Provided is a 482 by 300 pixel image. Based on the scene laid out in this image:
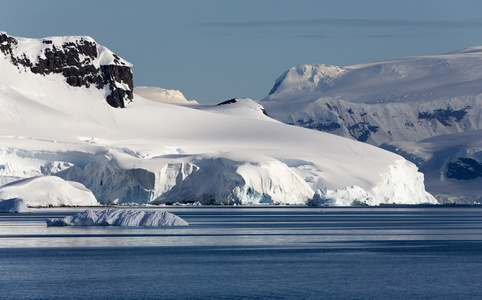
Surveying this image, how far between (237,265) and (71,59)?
11772cm

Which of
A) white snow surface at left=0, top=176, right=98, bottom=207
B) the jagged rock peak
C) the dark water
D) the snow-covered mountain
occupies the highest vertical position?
the jagged rock peak

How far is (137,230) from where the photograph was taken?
170 feet

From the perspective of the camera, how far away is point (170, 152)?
423 feet

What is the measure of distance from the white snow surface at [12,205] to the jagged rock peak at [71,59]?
64809 millimetres

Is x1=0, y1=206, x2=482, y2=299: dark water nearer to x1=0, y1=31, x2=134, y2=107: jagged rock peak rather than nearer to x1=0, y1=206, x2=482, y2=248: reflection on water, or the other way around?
x1=0, y1=206, x2=482, y2=248: reflection on water

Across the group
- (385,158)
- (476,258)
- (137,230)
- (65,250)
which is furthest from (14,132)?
(476,258)

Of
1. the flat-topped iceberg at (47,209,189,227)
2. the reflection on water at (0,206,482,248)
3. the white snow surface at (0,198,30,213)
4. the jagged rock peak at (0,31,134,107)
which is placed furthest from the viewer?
the jagged rock peak at (0,31,134,107)

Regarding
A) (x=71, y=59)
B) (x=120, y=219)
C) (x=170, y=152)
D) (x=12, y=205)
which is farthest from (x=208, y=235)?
(x=71, y=59)

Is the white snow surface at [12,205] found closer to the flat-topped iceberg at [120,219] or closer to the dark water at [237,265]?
the flat-topped iceberg at [120,219]

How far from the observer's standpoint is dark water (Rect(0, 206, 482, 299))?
2533 cm

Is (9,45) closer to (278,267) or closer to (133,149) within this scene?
(133,149)

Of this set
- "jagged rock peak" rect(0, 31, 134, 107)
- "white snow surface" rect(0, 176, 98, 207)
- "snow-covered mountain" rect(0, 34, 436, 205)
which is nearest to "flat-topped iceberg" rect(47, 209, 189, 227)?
"white snow surface" rect(0, 176, 98, 207)

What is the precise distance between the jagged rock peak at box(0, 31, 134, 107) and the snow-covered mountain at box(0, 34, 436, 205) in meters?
0.35

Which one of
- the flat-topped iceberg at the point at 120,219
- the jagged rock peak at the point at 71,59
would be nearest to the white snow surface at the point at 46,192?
the flat-topped iceberg at the point at 120,219
